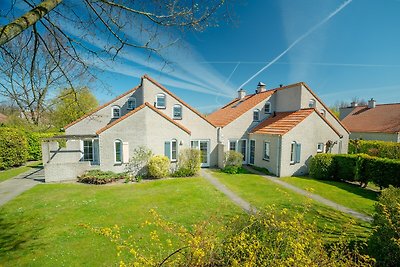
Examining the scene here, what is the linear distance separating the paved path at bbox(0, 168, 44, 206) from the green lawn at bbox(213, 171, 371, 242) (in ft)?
45.6

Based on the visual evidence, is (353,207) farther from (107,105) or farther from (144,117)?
(107,105)

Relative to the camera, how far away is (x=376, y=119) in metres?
34.4

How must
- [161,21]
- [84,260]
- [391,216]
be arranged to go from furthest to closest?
[84,260] → [391,216] → [161,21]

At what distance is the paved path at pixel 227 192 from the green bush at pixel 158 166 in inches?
137

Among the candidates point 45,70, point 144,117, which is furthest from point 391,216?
point 144,117

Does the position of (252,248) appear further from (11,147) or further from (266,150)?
(11,147)

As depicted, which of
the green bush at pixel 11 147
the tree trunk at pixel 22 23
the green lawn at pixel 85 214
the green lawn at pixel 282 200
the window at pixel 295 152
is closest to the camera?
the tree trunk at pixel 22 23

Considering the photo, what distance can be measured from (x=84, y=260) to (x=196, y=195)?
731cm

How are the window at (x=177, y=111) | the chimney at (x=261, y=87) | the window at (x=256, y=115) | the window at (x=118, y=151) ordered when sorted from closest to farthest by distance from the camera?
the window at (x=118, y=151) < the window at (x=177, y=111) < the window at (x=256, y=115) < the chimney at (x=261, y=87)

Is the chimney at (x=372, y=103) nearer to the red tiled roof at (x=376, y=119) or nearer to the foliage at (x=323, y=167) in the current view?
the red tiled roof at (x=376, y=119)

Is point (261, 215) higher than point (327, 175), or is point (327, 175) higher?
point (261, 215)

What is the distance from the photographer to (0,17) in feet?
16.5

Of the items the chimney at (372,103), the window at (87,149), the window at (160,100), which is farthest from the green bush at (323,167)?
the chimney at (372,103)

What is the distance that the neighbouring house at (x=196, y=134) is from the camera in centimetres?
1727
